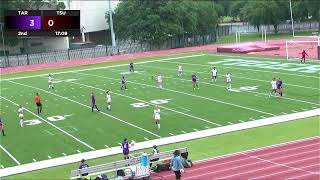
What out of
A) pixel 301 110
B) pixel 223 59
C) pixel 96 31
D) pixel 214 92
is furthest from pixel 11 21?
pixel 96 31

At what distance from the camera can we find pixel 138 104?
35.3 meters

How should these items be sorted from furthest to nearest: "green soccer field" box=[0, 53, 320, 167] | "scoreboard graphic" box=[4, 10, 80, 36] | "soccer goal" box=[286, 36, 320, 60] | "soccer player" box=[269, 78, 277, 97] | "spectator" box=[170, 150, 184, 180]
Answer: "soccer goal" box=[286, 36, 320, 60], "soccer player" box=[269, 78, 277, 97], "green soccer field" box=[0, 53, 320, 167], "scoreboard graphic" box=[4, 10, 80, 36], "spectator" box=[170, 150, 184, 180]

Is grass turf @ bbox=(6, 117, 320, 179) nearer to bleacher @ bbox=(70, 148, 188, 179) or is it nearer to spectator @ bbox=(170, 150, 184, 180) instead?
bleacher @ bbox=(70, 148, 188, 179)

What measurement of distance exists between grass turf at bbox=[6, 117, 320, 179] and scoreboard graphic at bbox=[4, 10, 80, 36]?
18.1 feet

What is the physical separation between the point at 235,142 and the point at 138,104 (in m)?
11.4

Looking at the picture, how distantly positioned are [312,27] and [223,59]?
152ft

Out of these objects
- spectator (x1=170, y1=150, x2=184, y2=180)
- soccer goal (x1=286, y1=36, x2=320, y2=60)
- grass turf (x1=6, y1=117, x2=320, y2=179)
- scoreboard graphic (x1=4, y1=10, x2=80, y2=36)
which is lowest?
grass turf (x1=6, y1=117, x2=320, y2=179)

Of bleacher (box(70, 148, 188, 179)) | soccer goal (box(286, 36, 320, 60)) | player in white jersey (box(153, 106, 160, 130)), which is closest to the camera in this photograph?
bleacher (box(70, 148, 188, 179))

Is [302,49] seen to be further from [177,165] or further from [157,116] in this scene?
[177,165]

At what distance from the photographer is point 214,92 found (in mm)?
37969

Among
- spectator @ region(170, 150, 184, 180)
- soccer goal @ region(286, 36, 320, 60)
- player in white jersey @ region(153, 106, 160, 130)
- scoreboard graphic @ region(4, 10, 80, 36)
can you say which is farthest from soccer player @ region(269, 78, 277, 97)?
soccer goal @ region(286, 36, 320, 60)

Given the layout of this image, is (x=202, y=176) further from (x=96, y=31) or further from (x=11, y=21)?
(x=96, y=31)

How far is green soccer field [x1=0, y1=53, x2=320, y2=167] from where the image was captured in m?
27.4

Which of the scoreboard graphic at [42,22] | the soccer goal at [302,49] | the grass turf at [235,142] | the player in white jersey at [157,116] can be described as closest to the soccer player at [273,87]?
the grass turf at [235,142]
